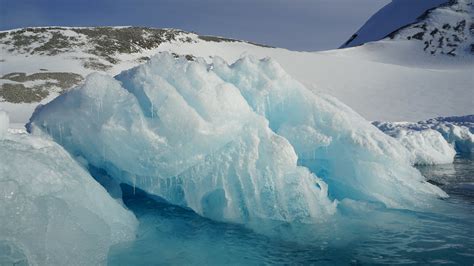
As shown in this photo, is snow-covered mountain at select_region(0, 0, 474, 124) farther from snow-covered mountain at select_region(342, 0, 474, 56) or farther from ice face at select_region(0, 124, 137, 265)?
ice face at select_region(0, 124, 137, 265)

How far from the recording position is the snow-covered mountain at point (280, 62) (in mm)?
36656

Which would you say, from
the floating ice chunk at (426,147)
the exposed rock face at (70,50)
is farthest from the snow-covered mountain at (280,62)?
the floating ice chunk at (426,147)

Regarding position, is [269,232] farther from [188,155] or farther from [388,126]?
[388,126]

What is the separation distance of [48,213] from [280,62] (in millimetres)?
50658

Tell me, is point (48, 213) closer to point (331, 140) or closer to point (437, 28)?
point (331, 140)

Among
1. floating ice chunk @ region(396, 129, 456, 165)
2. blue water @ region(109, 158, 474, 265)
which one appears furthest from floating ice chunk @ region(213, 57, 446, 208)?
floating ice chunk @ region(396, 129, 456, 165)

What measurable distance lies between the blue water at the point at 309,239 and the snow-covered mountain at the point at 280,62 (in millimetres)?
18572

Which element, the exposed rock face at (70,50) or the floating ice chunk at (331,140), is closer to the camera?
the floating ice chunk at (331,140)

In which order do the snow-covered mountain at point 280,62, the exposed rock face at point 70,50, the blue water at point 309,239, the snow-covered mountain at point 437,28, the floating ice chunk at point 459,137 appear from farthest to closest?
the snow-covered mountain at point 437,28, the snow-covered mountain at point 280,62, the exposed rock face at point 70,50, the floating ice chunk at point 459,137, the blue water at point 309,239

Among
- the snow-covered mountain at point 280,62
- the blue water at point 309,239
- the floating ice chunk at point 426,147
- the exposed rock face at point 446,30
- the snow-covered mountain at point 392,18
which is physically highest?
the snow-covered mountain at point 392,18

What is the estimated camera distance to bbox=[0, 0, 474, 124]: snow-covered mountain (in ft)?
120

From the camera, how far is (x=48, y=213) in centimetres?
518

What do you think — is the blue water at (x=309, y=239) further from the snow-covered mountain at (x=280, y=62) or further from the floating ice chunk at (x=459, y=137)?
the snow-covered mountain at (x=280, y=62)

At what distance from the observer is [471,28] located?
7356 cm
